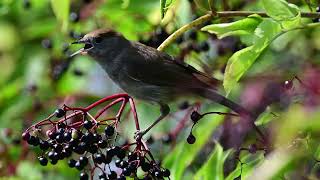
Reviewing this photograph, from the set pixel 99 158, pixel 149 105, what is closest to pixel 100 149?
pixel 99 158

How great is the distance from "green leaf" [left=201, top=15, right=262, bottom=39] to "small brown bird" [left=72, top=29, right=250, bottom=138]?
509 mm

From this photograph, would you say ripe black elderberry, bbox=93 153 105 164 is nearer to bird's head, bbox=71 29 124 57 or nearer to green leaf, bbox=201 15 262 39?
green leaf, bbox=201 15 262 39

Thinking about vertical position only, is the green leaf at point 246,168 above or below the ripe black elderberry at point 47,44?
above

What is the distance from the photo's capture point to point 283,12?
8.07 ft

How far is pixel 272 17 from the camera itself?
246 centimetres

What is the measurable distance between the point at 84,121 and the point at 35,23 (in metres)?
2.29

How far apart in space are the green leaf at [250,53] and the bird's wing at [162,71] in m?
0.61

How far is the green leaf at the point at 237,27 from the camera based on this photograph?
8.63ft

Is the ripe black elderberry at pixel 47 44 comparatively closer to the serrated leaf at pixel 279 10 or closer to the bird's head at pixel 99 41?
the bird's head at pixel 99 41

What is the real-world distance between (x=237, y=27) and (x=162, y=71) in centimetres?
77

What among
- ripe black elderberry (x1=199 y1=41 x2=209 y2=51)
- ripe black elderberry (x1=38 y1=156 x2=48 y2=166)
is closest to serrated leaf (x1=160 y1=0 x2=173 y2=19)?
ripe black elderberry (x1=38 y1=156 x2=48 y2=166)

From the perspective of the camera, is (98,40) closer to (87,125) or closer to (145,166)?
(87,125)

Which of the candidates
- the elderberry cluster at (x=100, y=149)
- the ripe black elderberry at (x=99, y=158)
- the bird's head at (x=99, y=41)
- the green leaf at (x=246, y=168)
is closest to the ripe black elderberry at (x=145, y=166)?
the elderberry cluster at (x=100, y=149)

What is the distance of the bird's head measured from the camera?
3429mm
